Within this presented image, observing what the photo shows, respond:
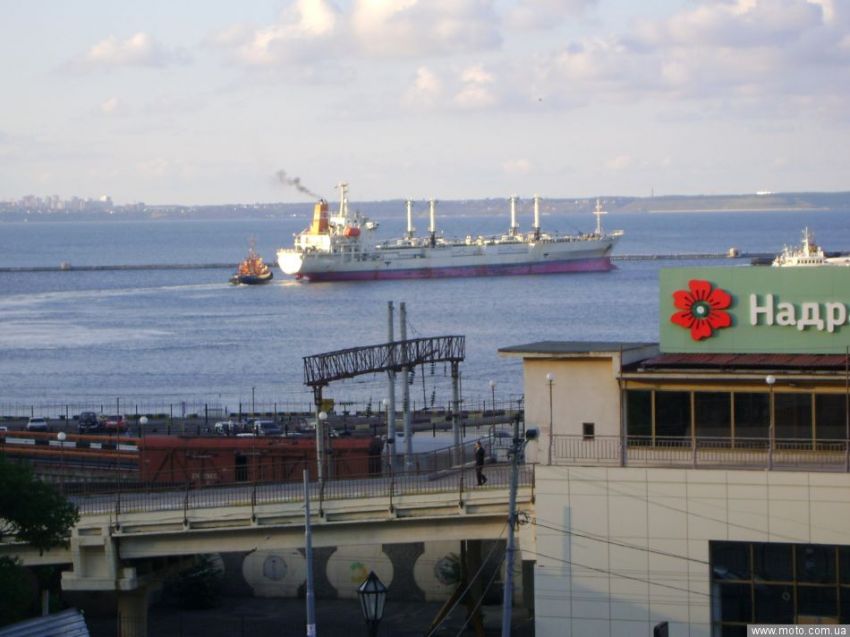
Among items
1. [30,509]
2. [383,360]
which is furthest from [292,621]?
[30,509]

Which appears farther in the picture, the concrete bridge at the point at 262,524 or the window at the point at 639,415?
the concrete bridge at the point at 262,524

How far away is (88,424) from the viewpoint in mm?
41125

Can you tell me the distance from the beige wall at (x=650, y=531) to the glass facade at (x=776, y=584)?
164 millimetres

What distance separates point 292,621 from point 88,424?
67.0 ft

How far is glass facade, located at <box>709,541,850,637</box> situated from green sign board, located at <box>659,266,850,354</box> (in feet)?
8.47

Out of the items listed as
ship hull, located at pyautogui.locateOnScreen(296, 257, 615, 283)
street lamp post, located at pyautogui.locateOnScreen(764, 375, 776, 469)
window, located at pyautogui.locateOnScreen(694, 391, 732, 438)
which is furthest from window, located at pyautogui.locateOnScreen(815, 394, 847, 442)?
ship hull, located at pyautogui.locateOnScreen(296, 257, 615, 283)

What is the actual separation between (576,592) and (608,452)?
1827 mm

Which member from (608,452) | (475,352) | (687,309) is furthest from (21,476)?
(475,352)

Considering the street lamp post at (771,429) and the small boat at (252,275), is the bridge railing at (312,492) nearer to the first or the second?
the street lamp post at (771,429)

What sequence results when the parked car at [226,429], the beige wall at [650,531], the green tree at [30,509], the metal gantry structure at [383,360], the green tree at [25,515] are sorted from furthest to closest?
the parked car at [226,429] < the metal gantry structure at [383,360] < the beige wall at [650,531] < the green tree at [30,509] < the green tree at [25,515]

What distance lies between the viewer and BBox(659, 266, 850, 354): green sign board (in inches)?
705

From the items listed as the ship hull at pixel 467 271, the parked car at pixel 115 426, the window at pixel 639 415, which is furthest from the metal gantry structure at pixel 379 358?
the ship hull at pixel 467 271

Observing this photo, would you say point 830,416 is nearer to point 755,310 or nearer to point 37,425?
point 755,310

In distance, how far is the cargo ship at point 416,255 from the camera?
134000 mm
